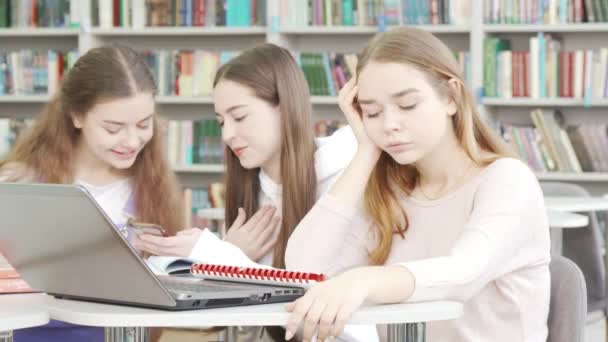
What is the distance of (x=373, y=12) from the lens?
503 cm

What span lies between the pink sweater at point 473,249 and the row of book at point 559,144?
3.20 m

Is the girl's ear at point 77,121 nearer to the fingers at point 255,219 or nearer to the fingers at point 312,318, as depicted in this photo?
the fingers at point 255,219

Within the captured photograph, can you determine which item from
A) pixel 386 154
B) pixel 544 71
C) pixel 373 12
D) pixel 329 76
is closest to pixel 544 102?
pixel 544 71

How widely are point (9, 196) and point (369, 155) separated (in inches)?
25.1

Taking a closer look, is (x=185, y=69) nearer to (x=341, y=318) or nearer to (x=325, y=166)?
(x=325, y=166)

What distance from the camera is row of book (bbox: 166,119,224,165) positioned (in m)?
5.28

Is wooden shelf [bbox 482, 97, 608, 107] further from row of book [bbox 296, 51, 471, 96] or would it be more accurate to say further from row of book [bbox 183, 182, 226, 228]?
row of book [bbox 183, 182, 226, 228]

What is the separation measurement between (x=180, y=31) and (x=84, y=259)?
400 centimetres

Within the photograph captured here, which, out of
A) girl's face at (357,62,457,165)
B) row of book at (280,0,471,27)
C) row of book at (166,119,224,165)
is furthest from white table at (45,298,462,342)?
row of book at (166,119,224,165)

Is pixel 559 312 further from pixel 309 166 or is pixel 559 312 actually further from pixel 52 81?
pixel 52 81

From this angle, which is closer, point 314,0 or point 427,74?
point 427,74

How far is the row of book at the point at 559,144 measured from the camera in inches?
190

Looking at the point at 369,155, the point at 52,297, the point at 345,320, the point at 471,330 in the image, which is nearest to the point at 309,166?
the point at 369,155

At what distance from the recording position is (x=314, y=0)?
16.8 feet
